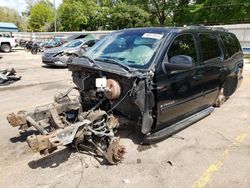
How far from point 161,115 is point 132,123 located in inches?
19.1

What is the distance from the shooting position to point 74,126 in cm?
338

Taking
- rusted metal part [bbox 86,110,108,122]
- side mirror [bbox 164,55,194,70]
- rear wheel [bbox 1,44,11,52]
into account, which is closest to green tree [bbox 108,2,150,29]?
Result: rear wheel [bbox 1,44,11,52]

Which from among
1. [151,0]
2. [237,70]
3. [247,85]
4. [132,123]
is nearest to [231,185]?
[132,123]

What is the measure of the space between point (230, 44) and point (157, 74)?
3.14 metres

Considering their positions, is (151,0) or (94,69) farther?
(151,0)

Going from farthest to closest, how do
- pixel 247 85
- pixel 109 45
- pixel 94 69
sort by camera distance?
pixel 247 85, pixel 109 45, pixel 94 69

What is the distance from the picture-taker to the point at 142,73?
3.74 metres

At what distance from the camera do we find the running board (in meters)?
4.12

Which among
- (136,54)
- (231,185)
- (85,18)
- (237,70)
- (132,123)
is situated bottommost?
(231,185)

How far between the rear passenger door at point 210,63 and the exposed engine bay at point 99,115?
1657mm

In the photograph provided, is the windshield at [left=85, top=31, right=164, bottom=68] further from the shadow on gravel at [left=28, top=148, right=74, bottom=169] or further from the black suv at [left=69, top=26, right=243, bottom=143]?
the shadow on gravel at [left=28, top=148, right=74, bottom=169]

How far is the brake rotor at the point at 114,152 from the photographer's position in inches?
139

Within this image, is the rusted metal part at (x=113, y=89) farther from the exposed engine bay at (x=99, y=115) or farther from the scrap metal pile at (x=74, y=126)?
the scrap metal pile at (x=74, y=126)

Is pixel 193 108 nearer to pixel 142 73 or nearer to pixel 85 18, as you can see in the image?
pixel 142 73
